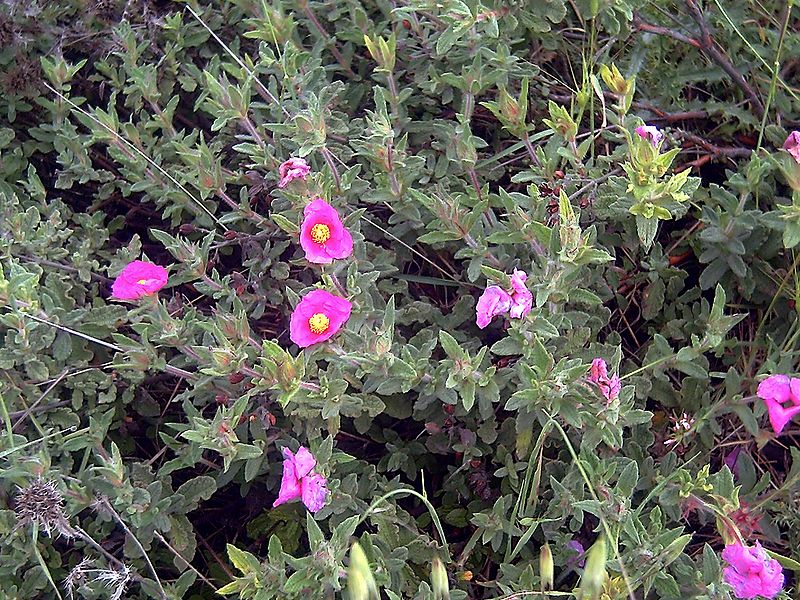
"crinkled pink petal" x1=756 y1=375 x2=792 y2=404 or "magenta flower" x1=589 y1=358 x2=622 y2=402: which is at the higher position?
"magenta flower" x1=589 y1=358 x2=622 y2=402

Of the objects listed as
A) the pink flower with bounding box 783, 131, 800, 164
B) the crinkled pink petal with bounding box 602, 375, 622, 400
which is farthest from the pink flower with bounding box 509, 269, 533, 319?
the pink flower with bounding box 783, 131, 800, 164

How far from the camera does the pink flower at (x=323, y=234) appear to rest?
224 cm

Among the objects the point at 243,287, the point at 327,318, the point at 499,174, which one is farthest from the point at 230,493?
the point at 499,174

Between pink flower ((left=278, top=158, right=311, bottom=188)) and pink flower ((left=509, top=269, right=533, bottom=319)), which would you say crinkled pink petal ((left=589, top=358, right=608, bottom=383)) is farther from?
pink flower ((left=278, top=158, right=311, bottom=188))

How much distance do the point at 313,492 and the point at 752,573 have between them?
1.11 metres

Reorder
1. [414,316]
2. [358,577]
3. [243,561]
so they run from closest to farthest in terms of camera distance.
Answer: [358,577] → [243,561] → [414,316]

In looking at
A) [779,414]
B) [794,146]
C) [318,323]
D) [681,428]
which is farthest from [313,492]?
[794,146]

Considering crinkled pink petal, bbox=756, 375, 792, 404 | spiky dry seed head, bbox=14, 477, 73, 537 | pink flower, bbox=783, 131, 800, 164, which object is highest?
pink flower, bbox=783, 131, 800, 164

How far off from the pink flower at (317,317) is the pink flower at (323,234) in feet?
0.36

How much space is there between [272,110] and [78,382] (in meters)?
1.09

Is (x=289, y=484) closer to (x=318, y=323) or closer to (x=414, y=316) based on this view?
(x=318, y=323)

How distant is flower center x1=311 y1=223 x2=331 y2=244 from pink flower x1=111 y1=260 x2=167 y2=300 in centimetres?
47

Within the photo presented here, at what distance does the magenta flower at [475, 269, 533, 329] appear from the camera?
2.11 m

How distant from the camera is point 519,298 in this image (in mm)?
2121
